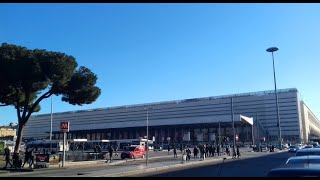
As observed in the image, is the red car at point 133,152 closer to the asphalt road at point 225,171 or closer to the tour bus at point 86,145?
the tour bus at point 86,145

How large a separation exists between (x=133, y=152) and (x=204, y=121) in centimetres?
7390

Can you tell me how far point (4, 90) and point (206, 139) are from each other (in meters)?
98.5

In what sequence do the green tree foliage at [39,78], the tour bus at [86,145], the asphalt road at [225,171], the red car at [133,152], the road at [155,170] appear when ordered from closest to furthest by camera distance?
1. the asphalt road at [225,171]
2. the road at [155,170]
3. the green tree foliage at [39,78]
4. the red car at [133,152]
5. the tour bus at [86,145]

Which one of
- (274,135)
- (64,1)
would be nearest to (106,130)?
(274,135)

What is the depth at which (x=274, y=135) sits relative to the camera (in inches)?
6216

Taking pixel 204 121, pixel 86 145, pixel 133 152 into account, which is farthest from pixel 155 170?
pixel 204 121

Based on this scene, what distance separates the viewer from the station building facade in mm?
130875

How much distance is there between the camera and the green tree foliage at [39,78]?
38.4 m

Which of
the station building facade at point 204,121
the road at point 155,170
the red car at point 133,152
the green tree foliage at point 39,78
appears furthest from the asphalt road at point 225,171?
the station building facade at point 204,121

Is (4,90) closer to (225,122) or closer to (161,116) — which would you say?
(225,122)

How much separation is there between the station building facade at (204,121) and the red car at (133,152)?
219 ft

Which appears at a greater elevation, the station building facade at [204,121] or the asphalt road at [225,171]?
the station building facade at [204,121]

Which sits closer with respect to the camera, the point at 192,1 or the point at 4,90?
the point at 192,1

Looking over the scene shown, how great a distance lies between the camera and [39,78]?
39.7 meters
